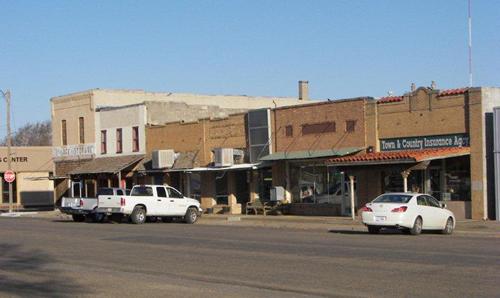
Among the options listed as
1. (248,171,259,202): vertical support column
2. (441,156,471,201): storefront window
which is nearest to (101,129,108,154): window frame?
Result: (248,171,259,202): vertical support column

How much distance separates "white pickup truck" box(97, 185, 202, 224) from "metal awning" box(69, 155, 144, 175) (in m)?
13.2

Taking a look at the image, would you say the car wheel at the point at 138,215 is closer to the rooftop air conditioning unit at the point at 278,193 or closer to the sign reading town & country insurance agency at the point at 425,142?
the rooftop air conditioning unit at the point at 278,193

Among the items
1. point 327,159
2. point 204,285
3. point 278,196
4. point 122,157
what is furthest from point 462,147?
point 122,157

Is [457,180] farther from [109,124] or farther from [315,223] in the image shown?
[109,124]

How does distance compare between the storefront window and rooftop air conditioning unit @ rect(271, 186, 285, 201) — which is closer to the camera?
the storefront window

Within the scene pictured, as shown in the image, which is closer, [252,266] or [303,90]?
[252,266]

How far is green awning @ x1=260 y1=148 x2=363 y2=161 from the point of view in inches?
1450

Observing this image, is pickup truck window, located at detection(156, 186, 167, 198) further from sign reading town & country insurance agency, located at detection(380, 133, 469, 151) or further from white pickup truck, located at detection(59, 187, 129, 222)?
sign reading town & country insurance agency, located at detection(380, 133, 469, 151)

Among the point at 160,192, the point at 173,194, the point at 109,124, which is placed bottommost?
the point at 173,194

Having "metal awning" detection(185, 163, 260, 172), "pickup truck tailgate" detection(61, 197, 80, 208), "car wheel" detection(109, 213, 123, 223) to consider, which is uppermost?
"metal awning" detection(185, 163, 260, 172)

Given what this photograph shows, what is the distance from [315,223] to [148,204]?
26.2 ft

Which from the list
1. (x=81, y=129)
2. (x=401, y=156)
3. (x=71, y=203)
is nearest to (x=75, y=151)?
(x=81, y=129)

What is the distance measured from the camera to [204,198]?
152 ft

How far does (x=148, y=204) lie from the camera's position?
118 ft
